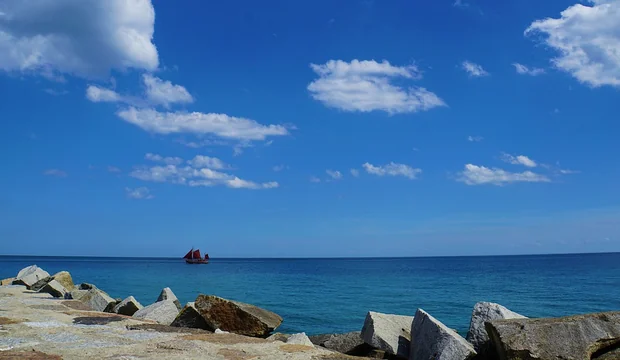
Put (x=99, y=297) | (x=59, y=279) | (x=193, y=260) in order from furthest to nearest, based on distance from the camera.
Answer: (x=193, y=260)
(x=59, y=279)
(x=99, y=297)

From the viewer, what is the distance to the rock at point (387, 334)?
979cm

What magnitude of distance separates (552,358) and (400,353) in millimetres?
3310

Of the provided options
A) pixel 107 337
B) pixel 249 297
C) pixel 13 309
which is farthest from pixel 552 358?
pixel 249 297

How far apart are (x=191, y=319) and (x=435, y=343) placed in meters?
5.27

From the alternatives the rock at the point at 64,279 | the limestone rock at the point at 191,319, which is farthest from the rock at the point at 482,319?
the rock at the point at 64,279

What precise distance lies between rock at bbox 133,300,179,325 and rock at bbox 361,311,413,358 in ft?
14.8

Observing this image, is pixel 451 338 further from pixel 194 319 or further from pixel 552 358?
pixel 194 319

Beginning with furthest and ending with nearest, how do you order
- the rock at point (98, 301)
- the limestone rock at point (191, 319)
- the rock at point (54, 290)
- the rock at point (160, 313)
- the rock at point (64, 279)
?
the rock at point (64, 279), the rock at point (54, 290), the rock at point (98, 301), the rock at point (160, 313), the limestone rock at point (191, 319)

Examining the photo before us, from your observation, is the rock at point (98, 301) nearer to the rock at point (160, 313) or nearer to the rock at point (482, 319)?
the rock at point (160, 313)

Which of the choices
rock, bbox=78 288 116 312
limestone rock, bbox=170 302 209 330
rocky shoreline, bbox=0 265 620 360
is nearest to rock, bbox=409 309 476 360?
rocky shoreline, bbox=0 265 620 360

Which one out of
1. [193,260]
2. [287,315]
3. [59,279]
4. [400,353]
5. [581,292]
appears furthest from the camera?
[193,260]

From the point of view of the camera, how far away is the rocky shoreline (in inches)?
275

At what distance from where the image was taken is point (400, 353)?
9.70 meters

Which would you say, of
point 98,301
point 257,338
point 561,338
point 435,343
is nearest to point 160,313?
point 257,338
